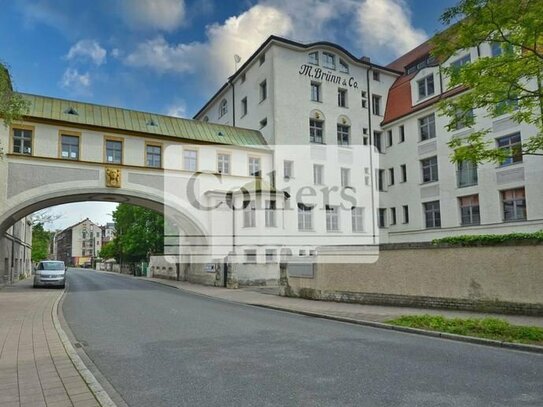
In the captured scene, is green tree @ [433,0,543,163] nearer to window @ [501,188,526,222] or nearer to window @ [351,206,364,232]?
window @ [501,188,526,222]

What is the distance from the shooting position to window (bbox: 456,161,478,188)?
93.5 ft

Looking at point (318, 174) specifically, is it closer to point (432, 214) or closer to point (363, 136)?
point (363, 136)

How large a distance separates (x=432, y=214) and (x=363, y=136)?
28.7 feet

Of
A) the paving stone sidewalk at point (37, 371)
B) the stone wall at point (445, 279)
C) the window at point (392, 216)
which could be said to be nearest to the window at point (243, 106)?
the window at point (392, 216)

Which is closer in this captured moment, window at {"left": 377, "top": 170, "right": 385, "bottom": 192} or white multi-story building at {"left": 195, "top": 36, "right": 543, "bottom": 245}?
white multi-story building at {"left": 195, "top": 36, "right": 543, "bottom": 245}

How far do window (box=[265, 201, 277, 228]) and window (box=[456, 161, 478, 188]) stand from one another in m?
12.2

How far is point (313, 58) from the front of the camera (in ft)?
114

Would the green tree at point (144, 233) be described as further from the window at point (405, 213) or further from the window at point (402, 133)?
the window at point (402, 133)

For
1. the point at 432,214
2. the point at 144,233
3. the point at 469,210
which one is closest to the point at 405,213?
the point at 432,214

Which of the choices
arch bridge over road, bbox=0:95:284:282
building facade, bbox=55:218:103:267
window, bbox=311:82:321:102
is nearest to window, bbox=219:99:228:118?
arch bridge over road, bbox=0:95:284:282

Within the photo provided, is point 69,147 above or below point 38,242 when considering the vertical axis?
above

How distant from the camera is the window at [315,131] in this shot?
34156 millimetres

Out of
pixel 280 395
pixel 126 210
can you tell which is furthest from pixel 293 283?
pixel 126 210

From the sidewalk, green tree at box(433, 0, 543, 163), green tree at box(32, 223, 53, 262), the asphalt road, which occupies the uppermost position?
green tree at box(433, 0, 543, 163)
